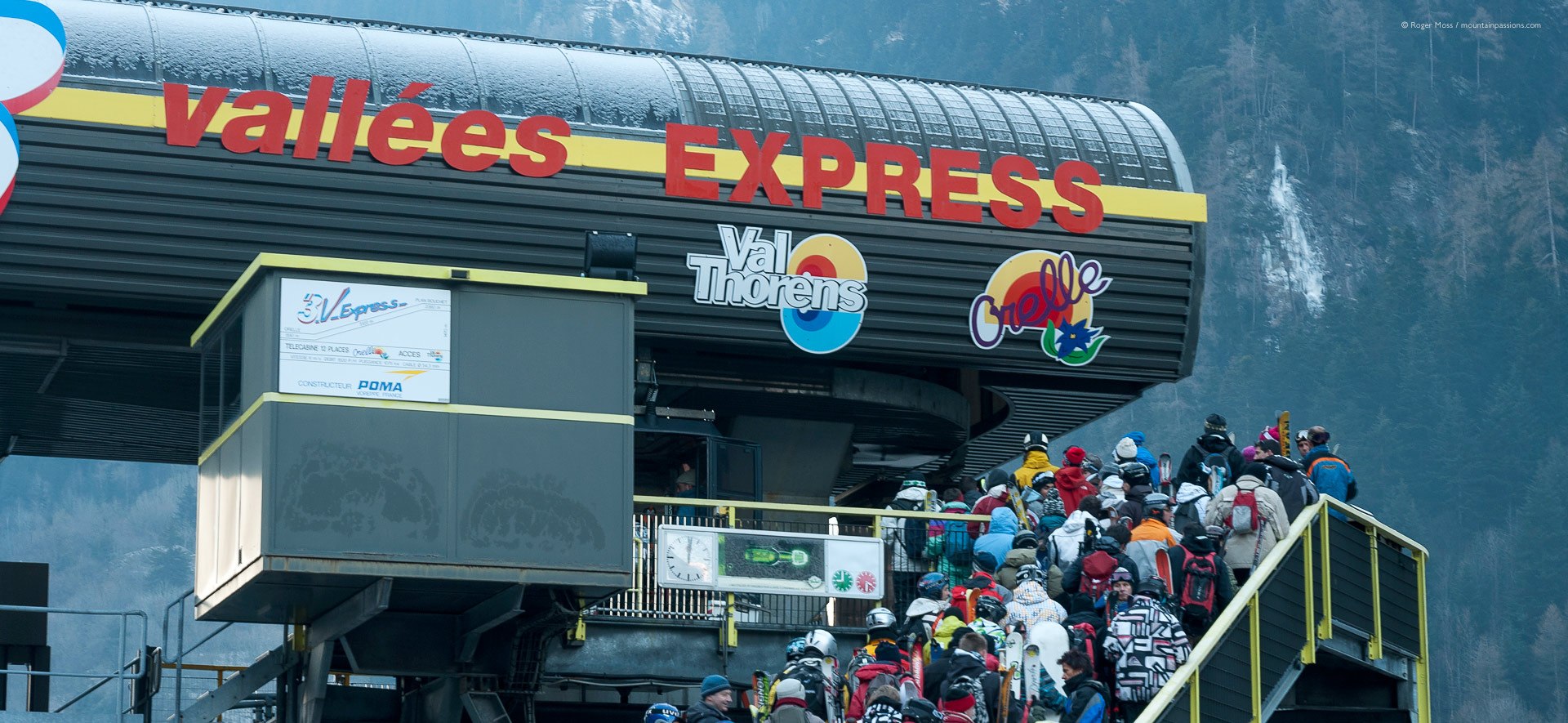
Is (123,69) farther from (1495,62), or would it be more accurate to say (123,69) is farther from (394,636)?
(1495,62)

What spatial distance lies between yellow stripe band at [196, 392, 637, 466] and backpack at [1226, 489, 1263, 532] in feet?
18.5

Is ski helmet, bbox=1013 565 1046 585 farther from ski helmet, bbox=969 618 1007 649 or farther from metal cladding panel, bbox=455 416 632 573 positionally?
metal cladding panel, bbox=455 416 632 573

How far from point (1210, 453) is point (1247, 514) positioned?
2.22m

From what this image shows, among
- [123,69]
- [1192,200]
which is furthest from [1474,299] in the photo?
[123,69]

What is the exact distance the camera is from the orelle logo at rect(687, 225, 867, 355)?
82.6 ft

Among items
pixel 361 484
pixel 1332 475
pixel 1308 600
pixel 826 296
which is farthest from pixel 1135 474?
pixel 826 296

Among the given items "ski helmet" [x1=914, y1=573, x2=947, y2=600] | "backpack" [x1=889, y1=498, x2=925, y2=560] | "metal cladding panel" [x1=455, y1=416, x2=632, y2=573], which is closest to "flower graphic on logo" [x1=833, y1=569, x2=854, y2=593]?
"backpack" [x1=889, y1=498, x2=925, y2=560]

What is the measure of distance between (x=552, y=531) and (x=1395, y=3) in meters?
127

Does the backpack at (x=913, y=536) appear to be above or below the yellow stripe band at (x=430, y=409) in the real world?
below

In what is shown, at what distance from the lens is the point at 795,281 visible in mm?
25484

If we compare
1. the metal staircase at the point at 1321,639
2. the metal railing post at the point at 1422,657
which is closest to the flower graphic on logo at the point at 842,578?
the metal staircase at the point at 1321,639

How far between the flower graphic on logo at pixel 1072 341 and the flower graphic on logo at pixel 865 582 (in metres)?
6.90

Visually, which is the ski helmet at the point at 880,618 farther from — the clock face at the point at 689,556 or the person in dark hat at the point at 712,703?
the clock face at the point at 689,556

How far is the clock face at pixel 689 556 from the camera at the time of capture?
20.4 meters
